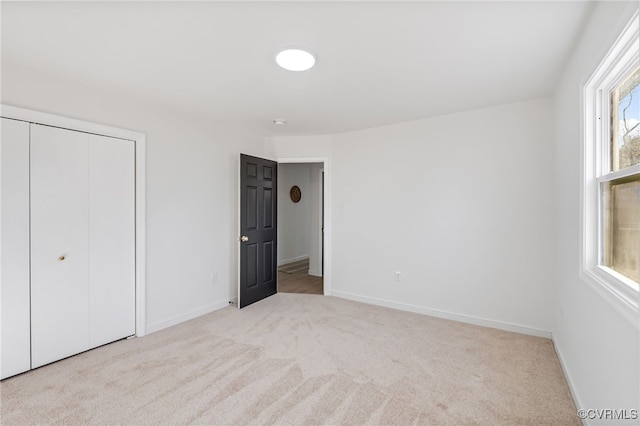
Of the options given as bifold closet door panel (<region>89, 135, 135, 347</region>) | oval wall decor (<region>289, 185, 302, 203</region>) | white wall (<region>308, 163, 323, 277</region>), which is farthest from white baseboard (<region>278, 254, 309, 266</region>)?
bifold closet door panel (<region>89, 135, 135, 347</region>)

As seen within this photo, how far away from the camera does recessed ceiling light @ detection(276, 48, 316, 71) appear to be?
2100 millimetres

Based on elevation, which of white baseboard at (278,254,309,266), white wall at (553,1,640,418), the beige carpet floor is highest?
white wall at (553,1,640,418)

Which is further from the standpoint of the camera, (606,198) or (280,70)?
(280,70)

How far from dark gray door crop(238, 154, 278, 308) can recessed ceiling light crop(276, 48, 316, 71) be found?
1.91 metres

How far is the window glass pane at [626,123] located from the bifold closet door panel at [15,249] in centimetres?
393

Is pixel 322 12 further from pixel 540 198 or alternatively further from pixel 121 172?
pixel 540 198

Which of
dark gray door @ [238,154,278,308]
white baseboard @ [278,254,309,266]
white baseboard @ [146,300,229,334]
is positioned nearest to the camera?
white baseboard @ [146,300,229,334]

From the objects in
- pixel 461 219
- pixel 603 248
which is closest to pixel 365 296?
pixel 461 219

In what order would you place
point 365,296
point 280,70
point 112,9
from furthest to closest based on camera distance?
point 365,296 → point 280,70 → point 112,9

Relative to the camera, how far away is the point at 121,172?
3.04 m

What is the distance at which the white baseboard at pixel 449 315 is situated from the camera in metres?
3.16

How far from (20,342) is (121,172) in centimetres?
158

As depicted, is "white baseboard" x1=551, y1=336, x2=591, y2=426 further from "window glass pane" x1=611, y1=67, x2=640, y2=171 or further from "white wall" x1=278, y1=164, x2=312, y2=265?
"white wall" x1=278, y1=164, x2=312, y2=265

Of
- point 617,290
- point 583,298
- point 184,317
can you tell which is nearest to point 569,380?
point 583,298
